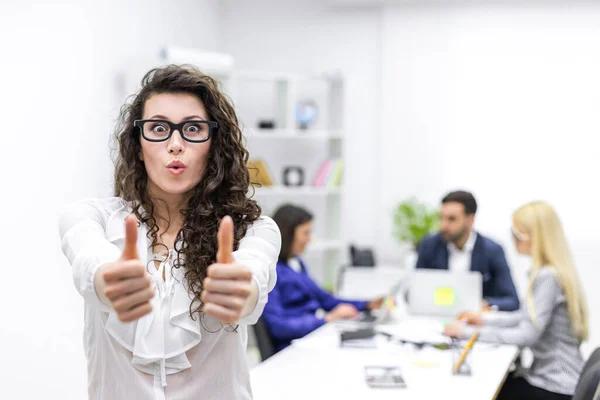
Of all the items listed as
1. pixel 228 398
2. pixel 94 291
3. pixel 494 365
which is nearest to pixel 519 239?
pixel 494 365

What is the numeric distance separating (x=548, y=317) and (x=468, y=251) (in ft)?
3.83

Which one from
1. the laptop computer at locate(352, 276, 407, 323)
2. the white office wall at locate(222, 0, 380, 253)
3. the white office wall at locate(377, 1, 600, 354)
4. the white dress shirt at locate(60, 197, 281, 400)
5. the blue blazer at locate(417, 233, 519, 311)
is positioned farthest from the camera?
the white office wall at locate(222, 0, 380, 253)

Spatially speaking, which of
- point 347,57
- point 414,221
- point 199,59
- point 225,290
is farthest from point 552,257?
point 347,57

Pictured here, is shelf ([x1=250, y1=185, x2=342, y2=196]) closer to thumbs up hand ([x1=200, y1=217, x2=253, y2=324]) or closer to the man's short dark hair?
the man's short dark hair

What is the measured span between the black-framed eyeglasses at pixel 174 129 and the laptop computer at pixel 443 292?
2368mm

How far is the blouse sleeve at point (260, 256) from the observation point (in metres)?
1.25

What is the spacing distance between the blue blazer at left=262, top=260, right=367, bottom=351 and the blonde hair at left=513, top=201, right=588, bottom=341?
1.03 metres

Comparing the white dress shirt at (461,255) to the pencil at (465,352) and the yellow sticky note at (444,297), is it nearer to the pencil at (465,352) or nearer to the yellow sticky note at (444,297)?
the yellow sticky note at (444,297)

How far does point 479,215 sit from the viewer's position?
5691 mm

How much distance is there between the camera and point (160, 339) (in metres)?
1.32

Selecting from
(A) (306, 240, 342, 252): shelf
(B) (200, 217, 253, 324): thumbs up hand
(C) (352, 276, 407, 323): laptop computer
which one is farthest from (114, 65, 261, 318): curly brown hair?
(A) (306, 240, 342, 252): shelf

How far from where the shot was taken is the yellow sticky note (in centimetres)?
359

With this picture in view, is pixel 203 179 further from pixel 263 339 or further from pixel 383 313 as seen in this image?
pixel 383 313

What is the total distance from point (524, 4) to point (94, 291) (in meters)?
5.27
